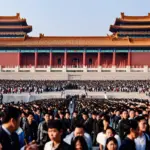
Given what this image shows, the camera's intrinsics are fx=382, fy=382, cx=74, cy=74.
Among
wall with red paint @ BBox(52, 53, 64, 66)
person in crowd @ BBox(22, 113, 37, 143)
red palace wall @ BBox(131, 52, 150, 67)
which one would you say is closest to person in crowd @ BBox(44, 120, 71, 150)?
person in crowd @ BBox(22, 113, 37, 143)

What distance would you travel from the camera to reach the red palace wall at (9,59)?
156ft

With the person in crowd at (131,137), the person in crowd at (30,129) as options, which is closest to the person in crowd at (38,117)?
the person in crowd at (30,129)

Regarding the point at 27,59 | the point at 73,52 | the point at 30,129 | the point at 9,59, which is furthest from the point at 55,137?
the point at 27,59

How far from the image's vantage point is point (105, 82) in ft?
125

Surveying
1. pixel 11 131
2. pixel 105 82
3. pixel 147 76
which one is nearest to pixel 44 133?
pixel 11 131

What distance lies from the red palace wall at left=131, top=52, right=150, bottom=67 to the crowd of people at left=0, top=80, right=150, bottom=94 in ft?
27.5

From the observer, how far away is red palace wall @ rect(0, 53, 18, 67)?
47500mm

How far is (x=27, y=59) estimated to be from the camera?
4934 cm

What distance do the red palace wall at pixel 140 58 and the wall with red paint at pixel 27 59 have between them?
42.1 ft

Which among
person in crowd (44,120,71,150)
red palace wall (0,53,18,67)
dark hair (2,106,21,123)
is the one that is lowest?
person in crowd (44,120,71,150)

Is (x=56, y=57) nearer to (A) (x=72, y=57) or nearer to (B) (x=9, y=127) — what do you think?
(A) (x=72, y=57)

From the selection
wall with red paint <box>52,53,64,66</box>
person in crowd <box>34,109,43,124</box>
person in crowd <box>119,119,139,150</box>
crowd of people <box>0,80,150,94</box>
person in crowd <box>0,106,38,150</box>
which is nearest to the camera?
A: person in crowd <box>0,106,38,150</box>

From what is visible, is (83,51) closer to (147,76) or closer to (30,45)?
(30,45)

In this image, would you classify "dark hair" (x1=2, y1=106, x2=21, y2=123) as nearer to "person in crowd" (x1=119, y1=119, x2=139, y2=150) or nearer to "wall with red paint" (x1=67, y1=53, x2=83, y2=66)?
"person in crowd" (x1=119, y1=119, x2=139, y2=150)
